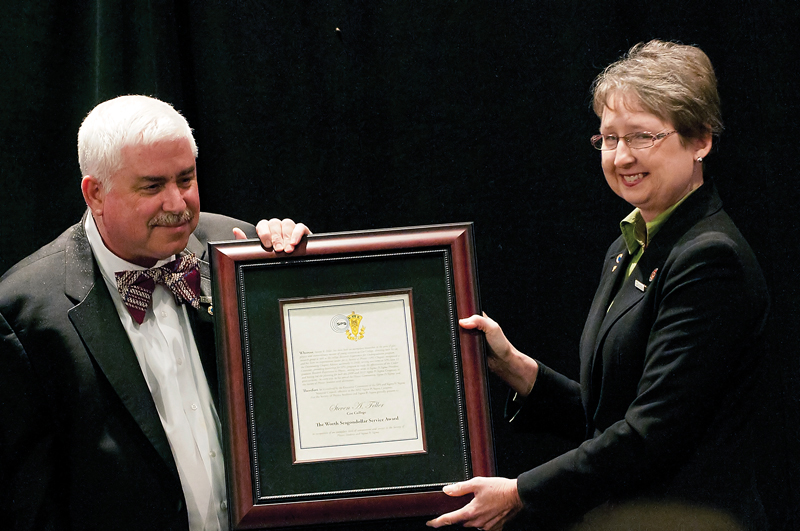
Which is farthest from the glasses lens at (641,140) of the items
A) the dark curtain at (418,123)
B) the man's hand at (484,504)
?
the man's hand at (484,504)

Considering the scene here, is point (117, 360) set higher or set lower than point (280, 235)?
lower

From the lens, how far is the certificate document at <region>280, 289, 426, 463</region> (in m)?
1.99

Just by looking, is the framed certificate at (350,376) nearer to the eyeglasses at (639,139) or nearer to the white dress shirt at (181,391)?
the white dress shirt at (181,391)

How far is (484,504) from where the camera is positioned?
198cm

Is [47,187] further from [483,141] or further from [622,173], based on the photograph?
[622,173]

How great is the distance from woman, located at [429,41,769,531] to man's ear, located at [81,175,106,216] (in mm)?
946

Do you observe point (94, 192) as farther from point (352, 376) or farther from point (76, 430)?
point (352, 376)

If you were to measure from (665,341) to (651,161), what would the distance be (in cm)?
43

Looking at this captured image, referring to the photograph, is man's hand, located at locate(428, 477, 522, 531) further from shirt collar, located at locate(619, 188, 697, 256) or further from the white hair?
the white hair

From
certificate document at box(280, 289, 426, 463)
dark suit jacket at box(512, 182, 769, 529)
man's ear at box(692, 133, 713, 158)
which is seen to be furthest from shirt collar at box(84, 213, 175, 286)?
man's ear at box(692, 133, 713, 158)

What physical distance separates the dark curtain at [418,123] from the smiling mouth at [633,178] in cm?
69

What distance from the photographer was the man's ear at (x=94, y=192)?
2066mm

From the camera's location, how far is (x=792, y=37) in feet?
8.55

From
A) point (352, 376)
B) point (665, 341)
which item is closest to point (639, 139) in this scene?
point (665, 341)
